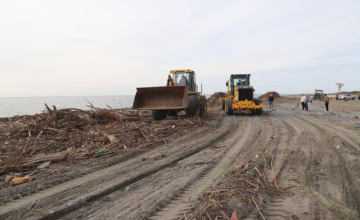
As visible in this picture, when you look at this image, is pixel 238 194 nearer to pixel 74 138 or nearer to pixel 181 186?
pixel 181 186

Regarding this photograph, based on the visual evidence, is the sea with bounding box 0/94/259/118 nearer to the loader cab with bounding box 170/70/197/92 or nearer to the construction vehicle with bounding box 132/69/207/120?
the construction vehicle with bounding box 132/69/207/120

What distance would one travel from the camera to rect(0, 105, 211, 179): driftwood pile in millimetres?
5184

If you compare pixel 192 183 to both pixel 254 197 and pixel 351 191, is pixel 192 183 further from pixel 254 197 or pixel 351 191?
pixel 351 191

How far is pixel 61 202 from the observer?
3.15 m

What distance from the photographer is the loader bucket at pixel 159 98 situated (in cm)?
1105

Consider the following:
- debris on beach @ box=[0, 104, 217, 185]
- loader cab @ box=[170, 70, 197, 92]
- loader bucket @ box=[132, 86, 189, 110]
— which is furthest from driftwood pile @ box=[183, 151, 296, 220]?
loader cab @ box=[170, 70, 197, 92]

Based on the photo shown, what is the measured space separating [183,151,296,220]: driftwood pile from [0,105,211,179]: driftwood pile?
2985mm

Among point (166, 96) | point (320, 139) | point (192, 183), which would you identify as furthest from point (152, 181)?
point (166, 96)

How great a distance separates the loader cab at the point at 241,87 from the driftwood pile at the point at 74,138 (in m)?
6.31

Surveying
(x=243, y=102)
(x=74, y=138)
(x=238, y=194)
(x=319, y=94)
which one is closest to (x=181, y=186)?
(x=238, y=194)

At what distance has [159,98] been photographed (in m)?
11.2

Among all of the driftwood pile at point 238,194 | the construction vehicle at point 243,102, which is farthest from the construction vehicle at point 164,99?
the driftwood pile at point 238,194

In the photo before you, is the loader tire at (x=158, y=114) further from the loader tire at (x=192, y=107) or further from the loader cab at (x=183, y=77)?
the loader cab at (x=183, y=77)

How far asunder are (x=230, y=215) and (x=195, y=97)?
28.7ft
